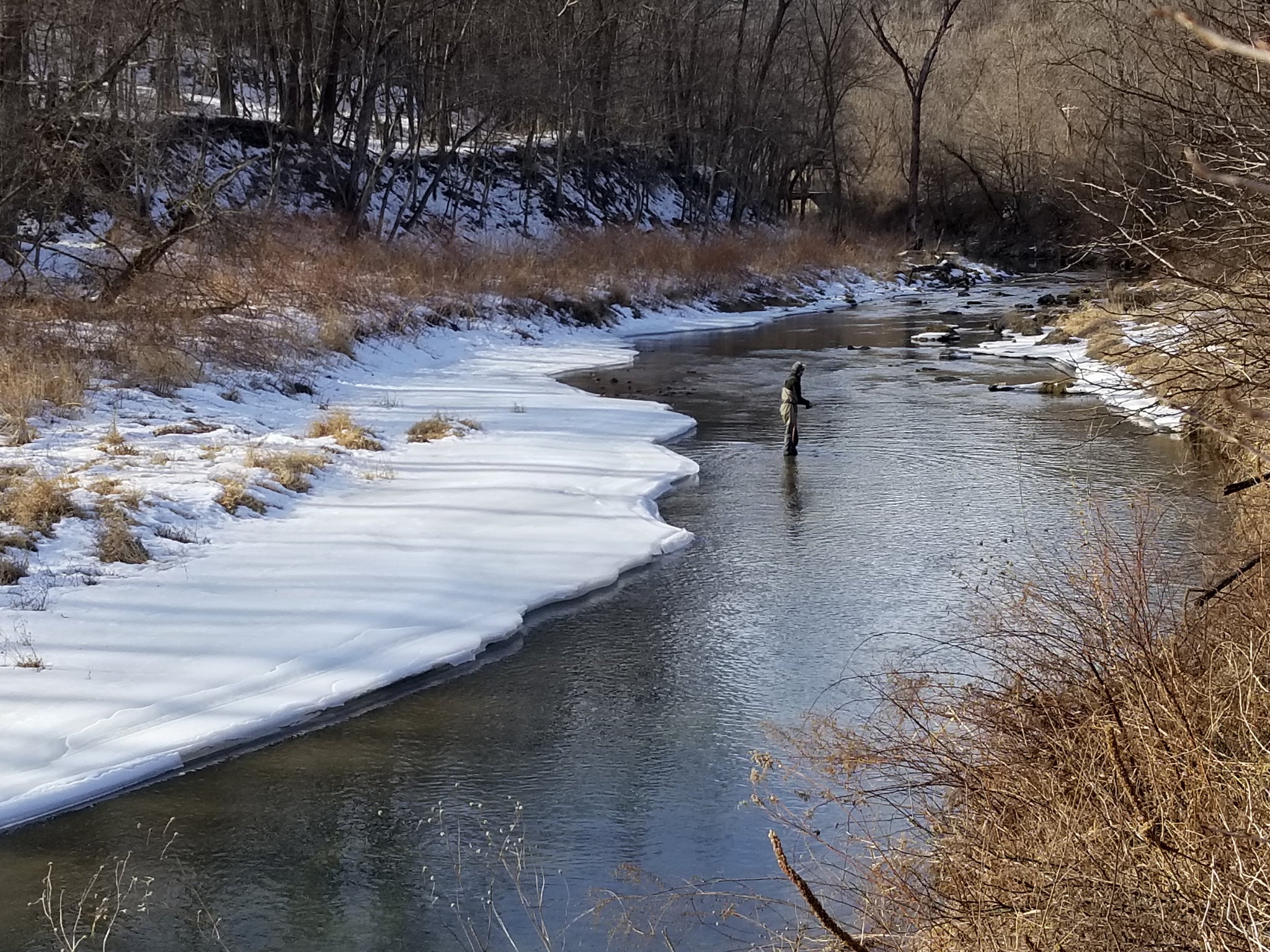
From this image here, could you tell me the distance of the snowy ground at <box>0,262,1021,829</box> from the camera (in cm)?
676

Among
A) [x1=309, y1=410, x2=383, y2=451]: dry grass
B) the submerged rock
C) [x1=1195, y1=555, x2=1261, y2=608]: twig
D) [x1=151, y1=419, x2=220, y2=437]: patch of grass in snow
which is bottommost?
[x1=309, y1=410, x2=383, y2=451]: dry grass

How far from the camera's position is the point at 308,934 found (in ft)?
15.9

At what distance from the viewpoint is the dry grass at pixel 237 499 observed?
10578 millimetres

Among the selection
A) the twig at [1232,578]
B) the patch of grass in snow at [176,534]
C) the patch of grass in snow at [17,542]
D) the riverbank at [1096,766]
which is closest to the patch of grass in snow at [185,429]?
the patch of grass in snow at [176,534]

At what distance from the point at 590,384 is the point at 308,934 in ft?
49.3

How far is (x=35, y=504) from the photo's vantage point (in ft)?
30.7

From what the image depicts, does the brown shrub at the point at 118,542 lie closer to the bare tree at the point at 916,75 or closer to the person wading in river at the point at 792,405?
the person wading in river at the point at 792,405

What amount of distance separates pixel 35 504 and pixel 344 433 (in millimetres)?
4481

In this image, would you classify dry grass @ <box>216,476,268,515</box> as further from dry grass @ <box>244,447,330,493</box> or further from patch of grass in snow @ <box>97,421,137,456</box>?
patch of grass in snow @ <box>97,421,137,456</box>

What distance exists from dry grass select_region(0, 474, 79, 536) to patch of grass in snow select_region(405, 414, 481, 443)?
15.4 feet

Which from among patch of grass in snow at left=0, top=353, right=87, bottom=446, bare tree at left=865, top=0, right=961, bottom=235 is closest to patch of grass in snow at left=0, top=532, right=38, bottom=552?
patch of grass in snow at left=0, top=353, right=87, bottom=446

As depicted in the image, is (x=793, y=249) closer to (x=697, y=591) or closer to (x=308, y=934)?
(x=697, y=591)

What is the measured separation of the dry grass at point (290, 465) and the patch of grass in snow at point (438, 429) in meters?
1.76

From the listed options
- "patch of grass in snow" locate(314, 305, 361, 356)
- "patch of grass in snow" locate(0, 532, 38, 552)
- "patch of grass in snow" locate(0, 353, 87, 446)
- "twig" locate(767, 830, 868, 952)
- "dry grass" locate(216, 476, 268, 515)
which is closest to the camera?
"twig" locate(767, 830, 868, 952)
